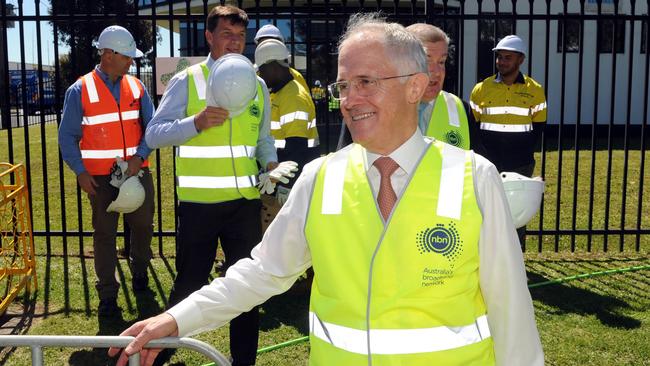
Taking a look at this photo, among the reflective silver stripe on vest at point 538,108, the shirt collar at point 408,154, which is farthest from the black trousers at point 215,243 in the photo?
the reflective silver stripe on vest at point 538,108

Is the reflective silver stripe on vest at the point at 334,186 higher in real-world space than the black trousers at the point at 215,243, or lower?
higher

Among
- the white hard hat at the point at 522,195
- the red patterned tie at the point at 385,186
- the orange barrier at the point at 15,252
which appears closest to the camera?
the red patterned tie at the point at 385,186

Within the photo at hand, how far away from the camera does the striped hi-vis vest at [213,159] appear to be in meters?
4.32

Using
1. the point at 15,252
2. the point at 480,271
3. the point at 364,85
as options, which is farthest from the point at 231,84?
the point at 15,252

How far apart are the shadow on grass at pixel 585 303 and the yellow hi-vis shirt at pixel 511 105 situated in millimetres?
1515

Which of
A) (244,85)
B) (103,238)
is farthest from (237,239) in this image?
(103,238)

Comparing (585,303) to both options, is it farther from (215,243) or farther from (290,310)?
(215,243)

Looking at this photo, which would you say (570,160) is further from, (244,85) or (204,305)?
(204,305)

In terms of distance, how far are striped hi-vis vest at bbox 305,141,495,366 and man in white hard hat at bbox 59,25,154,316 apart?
385 centimetres

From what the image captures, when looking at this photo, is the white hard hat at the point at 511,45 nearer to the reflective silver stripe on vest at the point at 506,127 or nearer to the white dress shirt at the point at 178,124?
the reflective silver stripe on vest at the point at 506,127

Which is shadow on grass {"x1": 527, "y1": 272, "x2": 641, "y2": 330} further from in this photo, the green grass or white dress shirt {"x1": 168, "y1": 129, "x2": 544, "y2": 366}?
white dress shirt {"x1": 168, "y1": 129, "x2": 544, "y2": 366}

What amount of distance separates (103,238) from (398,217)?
423 cm

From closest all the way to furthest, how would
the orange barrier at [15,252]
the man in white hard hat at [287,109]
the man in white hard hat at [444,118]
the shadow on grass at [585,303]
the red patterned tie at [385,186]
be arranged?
the red patterned tie at [385,186] → the man in white hard hat at [444,118] → the shadow on grass at [585,303] → the man in white hard hat at [287,109] → the orange barrier at [15,252]

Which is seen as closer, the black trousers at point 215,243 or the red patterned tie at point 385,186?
the red patterned tie at point 385,186
